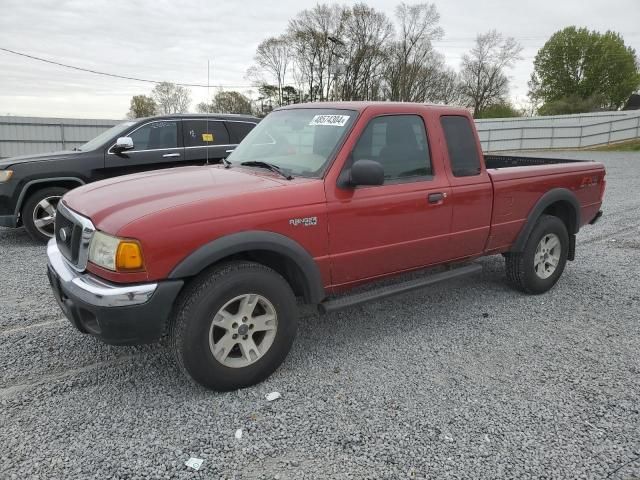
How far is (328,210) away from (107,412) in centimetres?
187

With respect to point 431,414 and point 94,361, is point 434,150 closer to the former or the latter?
point 431,414

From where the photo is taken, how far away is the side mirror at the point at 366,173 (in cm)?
321

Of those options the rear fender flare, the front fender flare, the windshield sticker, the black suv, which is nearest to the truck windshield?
the windshield sticker

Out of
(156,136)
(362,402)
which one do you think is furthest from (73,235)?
(156,136)

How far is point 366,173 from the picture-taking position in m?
3.21

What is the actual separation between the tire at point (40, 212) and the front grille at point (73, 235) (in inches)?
151

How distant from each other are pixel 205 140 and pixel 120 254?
18.1 feet

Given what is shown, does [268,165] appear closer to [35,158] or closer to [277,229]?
[277,229]

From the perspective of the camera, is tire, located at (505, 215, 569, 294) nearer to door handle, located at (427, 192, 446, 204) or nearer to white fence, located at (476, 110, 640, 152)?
door handle, located at (427, 192, 446, 204)

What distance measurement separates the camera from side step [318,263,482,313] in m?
3.49

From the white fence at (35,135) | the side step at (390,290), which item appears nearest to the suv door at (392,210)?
the side step at (390,290)

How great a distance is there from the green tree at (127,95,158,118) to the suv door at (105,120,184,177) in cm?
5282

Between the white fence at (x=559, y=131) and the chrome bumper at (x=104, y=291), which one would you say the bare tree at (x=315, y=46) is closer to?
the white fence at (x=559, y=131)

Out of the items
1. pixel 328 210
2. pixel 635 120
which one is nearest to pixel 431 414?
pixel 328 210
